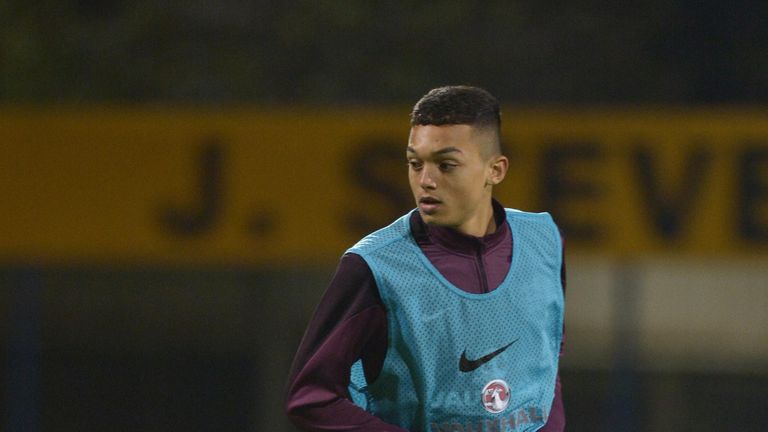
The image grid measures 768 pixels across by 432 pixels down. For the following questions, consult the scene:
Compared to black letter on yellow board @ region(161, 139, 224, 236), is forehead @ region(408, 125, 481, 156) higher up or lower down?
higher up

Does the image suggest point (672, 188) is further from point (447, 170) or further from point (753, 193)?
point (447, 170)

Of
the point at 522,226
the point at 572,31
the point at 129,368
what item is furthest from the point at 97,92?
the point at 522,226

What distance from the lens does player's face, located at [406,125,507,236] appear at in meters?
2.80

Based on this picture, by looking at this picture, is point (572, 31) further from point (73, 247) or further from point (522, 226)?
point (522, 226)

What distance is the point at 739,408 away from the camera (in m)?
9.77

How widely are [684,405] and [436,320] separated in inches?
294

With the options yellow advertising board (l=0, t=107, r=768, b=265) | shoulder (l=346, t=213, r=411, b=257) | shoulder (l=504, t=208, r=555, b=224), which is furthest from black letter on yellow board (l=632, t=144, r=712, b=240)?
shoulder (l=346, t=213, r=411, b=257)

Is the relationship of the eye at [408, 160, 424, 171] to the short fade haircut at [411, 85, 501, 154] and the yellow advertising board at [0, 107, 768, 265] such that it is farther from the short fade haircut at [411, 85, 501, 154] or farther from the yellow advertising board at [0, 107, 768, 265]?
the yellow advertising board at [0, 107, 768, 265]

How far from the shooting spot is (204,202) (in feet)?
24.0

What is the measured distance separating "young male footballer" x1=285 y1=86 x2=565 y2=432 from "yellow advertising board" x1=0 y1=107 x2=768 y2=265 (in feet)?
13.9

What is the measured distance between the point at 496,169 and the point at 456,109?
183 millimetres

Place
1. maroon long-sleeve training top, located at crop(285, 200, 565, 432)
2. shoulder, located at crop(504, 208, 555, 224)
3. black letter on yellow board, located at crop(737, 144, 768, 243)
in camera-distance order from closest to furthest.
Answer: maroon long-sleeve training top, located at crop(285, 200, 565, 432) → shoulder, located at crop(504, 208, 555, 224) → black letter on yellow board, located at crop(737, 144, 768, 243)

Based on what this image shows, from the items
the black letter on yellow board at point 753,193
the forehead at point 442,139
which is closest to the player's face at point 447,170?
the forehead at point 442,139

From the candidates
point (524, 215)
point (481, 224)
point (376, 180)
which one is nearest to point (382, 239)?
point (481, 224)
